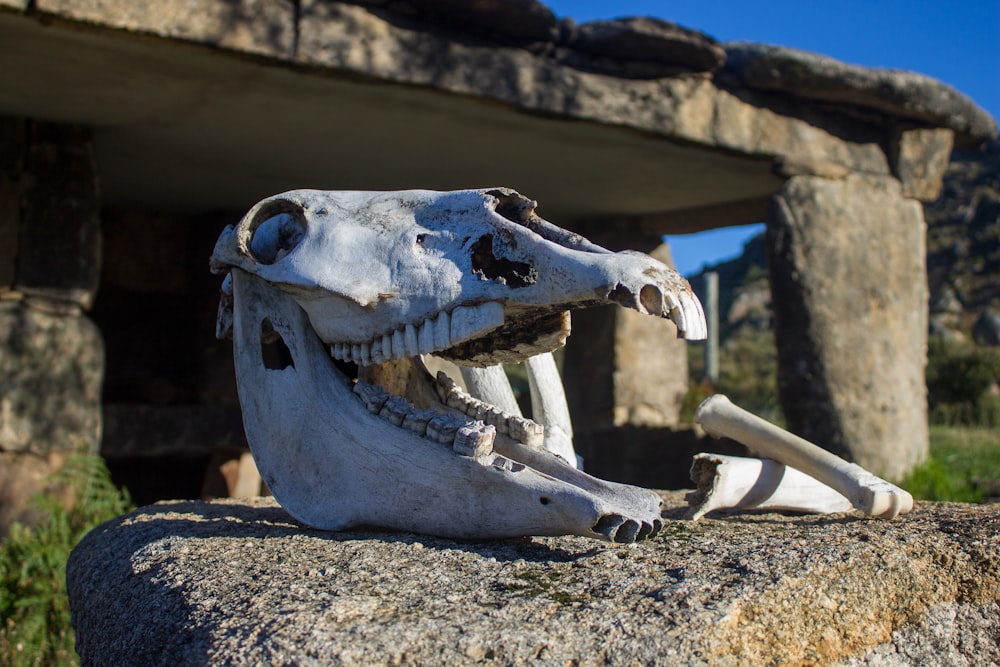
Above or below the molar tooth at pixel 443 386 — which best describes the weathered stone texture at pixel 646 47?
above

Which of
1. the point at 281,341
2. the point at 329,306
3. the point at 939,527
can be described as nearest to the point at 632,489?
the point at 939,527

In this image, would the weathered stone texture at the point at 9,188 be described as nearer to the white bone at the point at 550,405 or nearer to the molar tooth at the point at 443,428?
the white bone at the point at 550,405

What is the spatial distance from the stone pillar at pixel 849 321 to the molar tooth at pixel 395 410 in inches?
150

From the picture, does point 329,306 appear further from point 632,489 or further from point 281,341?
point 632,489

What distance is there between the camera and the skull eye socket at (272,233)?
8.07 ft

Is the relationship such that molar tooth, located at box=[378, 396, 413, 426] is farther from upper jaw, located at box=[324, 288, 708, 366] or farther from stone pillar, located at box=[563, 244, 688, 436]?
stone pillar, located at box=[563, 244, 688, 436]

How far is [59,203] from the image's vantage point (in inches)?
198

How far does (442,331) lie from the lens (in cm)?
207

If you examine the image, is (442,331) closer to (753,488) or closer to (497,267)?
(497,267)

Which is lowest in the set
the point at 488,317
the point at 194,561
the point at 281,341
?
the point at 194,561

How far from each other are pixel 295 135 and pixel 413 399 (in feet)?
10.7


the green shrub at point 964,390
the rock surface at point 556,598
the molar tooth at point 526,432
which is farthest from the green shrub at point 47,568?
the green shrub at point 964,390

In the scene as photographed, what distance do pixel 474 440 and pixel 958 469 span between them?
489 centimetres

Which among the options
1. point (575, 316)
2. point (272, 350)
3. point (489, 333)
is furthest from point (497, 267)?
point (575, 316)
